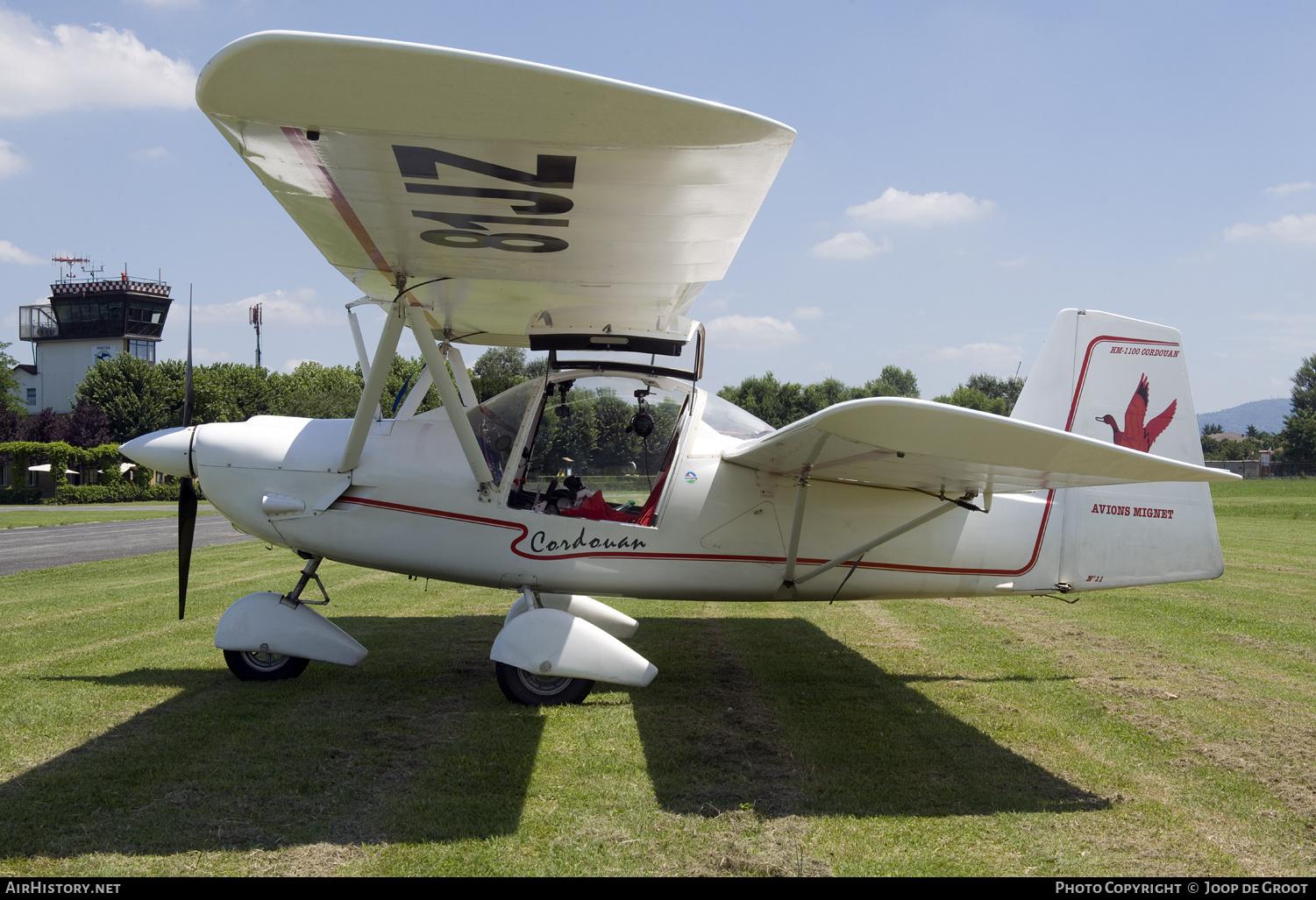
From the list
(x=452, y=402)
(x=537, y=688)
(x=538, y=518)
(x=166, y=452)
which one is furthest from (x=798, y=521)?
(x=166, y=452)

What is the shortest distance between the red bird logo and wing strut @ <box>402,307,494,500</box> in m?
4.84

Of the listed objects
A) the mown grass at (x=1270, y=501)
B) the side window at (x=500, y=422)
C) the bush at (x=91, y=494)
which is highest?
the side window at (x=500, y=422)

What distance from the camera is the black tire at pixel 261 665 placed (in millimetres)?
6105

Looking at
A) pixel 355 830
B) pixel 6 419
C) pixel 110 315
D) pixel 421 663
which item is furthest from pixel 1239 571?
pixel 110 315

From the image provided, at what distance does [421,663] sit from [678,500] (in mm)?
2670

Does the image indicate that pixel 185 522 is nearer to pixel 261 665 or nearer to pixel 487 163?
pixel 261 665

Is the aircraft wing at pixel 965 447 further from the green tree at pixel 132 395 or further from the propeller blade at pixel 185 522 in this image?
the green tree at pixel 132 395

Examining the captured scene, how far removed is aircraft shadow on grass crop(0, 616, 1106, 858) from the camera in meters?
3.73

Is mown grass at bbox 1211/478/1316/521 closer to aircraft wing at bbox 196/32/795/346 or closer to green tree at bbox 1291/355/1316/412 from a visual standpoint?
aircraft wing at bbox 196/32/795/346

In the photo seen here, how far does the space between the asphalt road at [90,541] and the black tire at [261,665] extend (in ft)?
31.8

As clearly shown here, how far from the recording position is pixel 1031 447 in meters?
3.69

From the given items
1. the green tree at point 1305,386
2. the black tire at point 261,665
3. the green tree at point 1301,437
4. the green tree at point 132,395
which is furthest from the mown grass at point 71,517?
the green tree at point 1305,386

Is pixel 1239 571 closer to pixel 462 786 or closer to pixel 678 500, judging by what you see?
pixel 678 500

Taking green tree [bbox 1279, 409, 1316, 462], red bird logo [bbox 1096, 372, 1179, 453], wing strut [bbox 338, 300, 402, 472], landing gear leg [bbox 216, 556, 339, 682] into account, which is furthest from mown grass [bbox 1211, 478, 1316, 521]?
green tree [bbox 1279, 409, 1316, 462]
